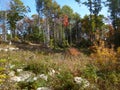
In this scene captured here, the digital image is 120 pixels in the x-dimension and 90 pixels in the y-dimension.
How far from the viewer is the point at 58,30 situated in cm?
5831

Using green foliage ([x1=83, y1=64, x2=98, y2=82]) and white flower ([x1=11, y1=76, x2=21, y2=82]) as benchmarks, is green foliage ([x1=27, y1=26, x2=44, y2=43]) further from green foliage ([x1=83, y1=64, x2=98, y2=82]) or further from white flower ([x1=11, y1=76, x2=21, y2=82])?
white flower ([x1=11, y1=76, x2=21, y2=82])

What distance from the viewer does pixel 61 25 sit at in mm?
58438

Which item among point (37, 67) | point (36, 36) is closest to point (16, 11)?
point (36, 36)

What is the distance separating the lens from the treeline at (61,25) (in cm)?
3809

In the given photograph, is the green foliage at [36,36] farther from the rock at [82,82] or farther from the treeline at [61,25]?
the rock at [82,82]

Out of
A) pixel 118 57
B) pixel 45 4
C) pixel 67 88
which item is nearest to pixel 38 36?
pixel 45 4

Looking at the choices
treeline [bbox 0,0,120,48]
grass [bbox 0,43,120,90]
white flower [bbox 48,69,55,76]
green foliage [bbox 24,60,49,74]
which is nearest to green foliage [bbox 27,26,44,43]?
treeline [bbox 0,0,120,48]

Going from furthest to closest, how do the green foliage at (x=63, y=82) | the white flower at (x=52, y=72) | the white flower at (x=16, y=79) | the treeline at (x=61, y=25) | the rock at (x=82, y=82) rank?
the treeline at (x=61, y=25), the white flower at (x=52, y=72), the white flower at (x=16, y=79), the green foliage at (x=63, y=82), the rock at (x=82, y=82)

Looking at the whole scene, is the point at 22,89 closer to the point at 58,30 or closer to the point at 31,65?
the point at 31,65

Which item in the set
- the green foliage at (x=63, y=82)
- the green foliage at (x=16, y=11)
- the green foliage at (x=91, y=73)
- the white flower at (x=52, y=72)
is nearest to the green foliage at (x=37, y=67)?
the white flower at (x=52, y=72)

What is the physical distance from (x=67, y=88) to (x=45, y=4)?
4027 cm

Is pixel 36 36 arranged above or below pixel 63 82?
above

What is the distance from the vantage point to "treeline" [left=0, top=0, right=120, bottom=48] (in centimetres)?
3809

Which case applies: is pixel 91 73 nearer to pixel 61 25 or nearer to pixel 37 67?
pixel 37 67
